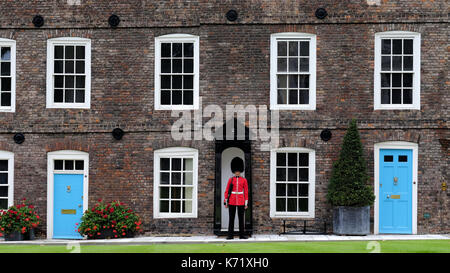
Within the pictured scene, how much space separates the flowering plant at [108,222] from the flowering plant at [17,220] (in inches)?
52.9

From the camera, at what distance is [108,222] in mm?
17562

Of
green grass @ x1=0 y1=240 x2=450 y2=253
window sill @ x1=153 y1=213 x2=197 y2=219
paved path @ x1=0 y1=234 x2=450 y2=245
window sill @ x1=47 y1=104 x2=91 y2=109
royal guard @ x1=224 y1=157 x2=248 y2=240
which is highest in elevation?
window sill @ x1=47 y1=104 x2=91 y2=109

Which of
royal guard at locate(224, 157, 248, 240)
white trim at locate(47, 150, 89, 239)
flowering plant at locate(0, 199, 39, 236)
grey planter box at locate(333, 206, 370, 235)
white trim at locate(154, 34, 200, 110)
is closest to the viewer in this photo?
royal guard at locate(224, 157, 248, 240)

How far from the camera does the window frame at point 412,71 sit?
1792 cm

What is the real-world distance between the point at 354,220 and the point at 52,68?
9.41 metres

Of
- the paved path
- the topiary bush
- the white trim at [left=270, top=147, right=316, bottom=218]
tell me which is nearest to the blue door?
the paved path

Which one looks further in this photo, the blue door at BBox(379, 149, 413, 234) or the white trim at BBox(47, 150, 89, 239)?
the white trim at BBox(47, 150, 89, 239)

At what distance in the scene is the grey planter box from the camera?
1716 centimetres

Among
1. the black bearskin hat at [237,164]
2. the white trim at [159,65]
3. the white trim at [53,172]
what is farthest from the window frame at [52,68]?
the black bearskin hat at [237,164]

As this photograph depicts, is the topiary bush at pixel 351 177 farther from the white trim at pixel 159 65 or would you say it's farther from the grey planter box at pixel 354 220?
the white trim at pixel 159 65

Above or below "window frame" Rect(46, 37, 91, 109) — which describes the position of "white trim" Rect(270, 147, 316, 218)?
below

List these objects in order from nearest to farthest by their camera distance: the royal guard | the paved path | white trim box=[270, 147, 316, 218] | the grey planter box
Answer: the paved path < the royal guard < the grey planter box < white trim box=[270, 147, 316, 218]

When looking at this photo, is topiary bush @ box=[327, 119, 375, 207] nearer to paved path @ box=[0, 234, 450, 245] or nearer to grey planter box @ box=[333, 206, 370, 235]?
grey planter box @ box=[333, 206, 370, 235]

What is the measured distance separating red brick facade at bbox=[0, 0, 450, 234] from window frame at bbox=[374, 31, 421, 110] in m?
0.12
